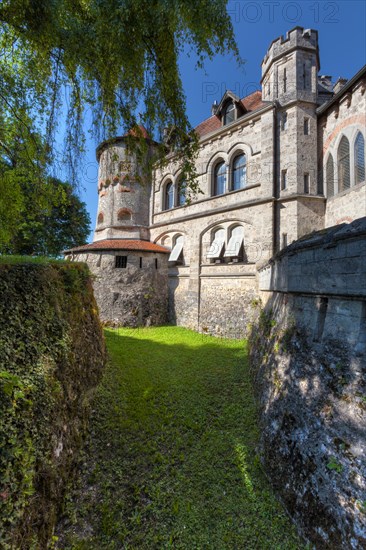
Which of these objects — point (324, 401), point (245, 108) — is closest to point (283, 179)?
point (245, 108)

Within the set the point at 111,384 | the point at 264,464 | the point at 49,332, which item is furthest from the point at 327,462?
the point at 111,384

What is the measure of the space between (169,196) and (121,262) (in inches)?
238

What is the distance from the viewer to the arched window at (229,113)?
1324 cm

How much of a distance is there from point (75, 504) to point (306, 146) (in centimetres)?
1379

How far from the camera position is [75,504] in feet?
11.0

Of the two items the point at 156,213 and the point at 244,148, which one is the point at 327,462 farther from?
the point at 156,213

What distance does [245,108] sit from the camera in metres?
13.2

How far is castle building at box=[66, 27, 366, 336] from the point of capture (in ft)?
33.3

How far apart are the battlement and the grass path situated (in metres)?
14.5

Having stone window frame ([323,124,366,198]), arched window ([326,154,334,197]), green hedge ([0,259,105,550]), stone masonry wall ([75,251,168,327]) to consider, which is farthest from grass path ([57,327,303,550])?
arched window ([326,154,334,197])

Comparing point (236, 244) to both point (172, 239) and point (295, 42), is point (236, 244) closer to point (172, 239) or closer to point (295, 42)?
point (172, 239)

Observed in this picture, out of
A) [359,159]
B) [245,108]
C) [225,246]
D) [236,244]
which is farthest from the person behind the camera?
[245,108]

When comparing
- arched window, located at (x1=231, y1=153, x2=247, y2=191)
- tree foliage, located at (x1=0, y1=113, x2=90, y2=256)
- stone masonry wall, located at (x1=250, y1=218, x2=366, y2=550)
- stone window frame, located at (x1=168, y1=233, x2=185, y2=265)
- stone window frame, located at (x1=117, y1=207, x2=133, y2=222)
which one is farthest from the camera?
stone window frame, located at (x1=117, y1=207, x2=133, y2=222)

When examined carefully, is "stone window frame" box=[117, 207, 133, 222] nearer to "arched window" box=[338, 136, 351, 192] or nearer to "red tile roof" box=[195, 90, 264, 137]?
"red tile roof" box=[195, 90, 264, 137]
